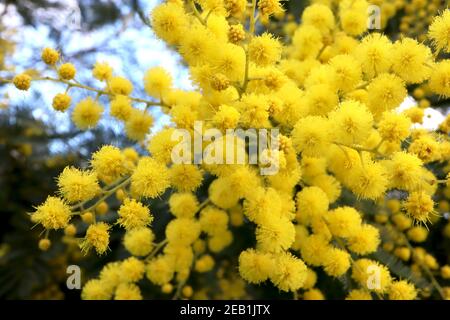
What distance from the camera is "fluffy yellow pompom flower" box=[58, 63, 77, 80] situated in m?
1.84

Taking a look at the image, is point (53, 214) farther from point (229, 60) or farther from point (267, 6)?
point (267, 6)

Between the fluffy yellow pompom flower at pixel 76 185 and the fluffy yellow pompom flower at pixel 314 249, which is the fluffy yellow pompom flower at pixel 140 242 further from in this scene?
the fluffy yellow pompom flower at pixel 314 249

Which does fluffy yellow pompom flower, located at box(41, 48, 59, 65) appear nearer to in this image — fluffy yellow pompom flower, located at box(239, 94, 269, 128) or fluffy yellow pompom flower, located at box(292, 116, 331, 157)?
fluffy yellow pompom flower, located at box(239, 94, 269, 128)

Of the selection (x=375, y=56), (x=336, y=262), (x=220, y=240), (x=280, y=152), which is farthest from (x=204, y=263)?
(x=375, y=56)

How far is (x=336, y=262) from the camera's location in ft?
5.80

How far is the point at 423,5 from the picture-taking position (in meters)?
2.64

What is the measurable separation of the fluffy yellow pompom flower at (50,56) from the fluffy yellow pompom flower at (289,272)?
3.53ft

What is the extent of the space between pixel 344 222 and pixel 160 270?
2.36 ft

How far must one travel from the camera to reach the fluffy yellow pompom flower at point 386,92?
160cm

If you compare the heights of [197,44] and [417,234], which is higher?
[197,44]

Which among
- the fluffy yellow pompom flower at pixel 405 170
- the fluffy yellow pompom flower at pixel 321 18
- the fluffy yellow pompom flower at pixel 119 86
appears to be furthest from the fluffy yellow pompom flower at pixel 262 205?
the fluffy yellow pompom flower at pixel 321 18

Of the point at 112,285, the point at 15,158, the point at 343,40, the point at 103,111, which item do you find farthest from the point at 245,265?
the point at 15,158

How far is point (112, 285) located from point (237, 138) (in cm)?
83

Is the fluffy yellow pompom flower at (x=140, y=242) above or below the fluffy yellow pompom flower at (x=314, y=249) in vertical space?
above
